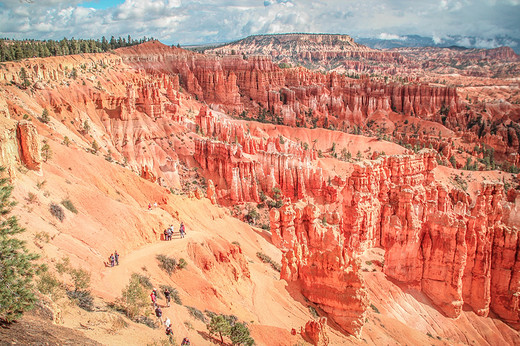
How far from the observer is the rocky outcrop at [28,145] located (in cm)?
1834

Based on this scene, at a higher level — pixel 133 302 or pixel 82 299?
pixel 82 299

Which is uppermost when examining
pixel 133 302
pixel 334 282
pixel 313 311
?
pixel 133 302

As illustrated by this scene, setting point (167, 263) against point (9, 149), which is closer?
point (9, 149)

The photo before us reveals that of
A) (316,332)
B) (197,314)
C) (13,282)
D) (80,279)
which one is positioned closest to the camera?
(13,282)

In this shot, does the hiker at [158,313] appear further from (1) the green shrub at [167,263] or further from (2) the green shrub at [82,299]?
(1) the green shrub at [167,263]

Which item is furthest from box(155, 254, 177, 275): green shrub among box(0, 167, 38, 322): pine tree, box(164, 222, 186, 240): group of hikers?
box(0, 167, 38, 322): pine tree

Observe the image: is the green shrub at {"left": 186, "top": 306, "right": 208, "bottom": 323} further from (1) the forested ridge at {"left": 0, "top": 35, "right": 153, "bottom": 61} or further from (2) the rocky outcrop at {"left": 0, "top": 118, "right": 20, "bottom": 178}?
(1) the forested ridge at {"left": 0, "top": 35, "right": 153, "bottom": 61}

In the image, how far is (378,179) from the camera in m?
34.9

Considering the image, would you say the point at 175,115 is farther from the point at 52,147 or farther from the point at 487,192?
the point at 487,192

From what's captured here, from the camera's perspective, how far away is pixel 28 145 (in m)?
18.4

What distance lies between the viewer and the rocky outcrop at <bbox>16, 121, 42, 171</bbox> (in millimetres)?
18344

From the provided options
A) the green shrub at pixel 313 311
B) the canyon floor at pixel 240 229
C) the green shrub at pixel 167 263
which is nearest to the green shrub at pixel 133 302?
the canyon floor at pixel 240 229

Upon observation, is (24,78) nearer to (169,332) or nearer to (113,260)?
(113,260)

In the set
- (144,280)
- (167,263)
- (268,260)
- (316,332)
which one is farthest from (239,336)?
(268,260)
